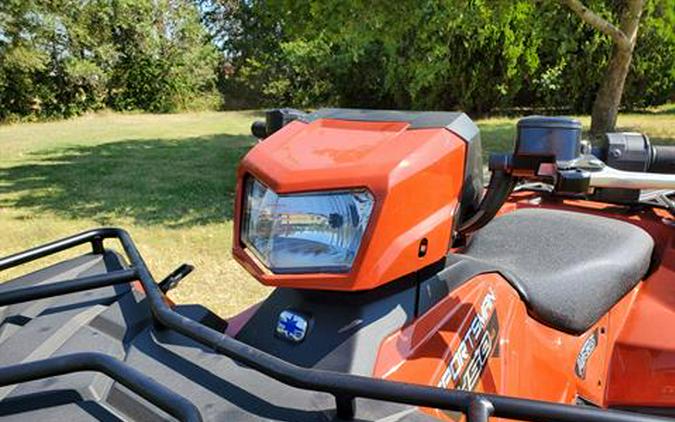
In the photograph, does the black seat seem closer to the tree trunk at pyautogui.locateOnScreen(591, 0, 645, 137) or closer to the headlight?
the headlight

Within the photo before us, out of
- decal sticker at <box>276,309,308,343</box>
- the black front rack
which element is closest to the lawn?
decal sticker at <box>276,309,308,343</box>

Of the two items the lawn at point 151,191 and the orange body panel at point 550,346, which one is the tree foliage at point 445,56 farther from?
the orange body panel at point 550,346

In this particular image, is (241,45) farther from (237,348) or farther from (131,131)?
(237,348)

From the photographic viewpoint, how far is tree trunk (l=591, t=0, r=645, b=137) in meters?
10.5

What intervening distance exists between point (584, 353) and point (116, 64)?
24.4 metres

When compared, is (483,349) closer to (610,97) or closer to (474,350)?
(474,350)

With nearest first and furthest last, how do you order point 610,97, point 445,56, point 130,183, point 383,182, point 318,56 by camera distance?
point 383,182
point 130,183
point 610,97
point 445,56
point 318,56

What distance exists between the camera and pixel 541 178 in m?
1.34

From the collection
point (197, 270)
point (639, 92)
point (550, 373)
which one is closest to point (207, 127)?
point (639, 92)

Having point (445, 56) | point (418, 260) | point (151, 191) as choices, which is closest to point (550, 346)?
point (418, 260)

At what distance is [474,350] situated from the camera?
131 cm

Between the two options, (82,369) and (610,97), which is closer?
(82,369)

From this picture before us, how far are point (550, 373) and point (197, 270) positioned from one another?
11.2ft

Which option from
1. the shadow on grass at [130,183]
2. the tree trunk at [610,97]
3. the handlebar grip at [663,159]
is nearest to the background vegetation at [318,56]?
the tree trunk at [610,97]
